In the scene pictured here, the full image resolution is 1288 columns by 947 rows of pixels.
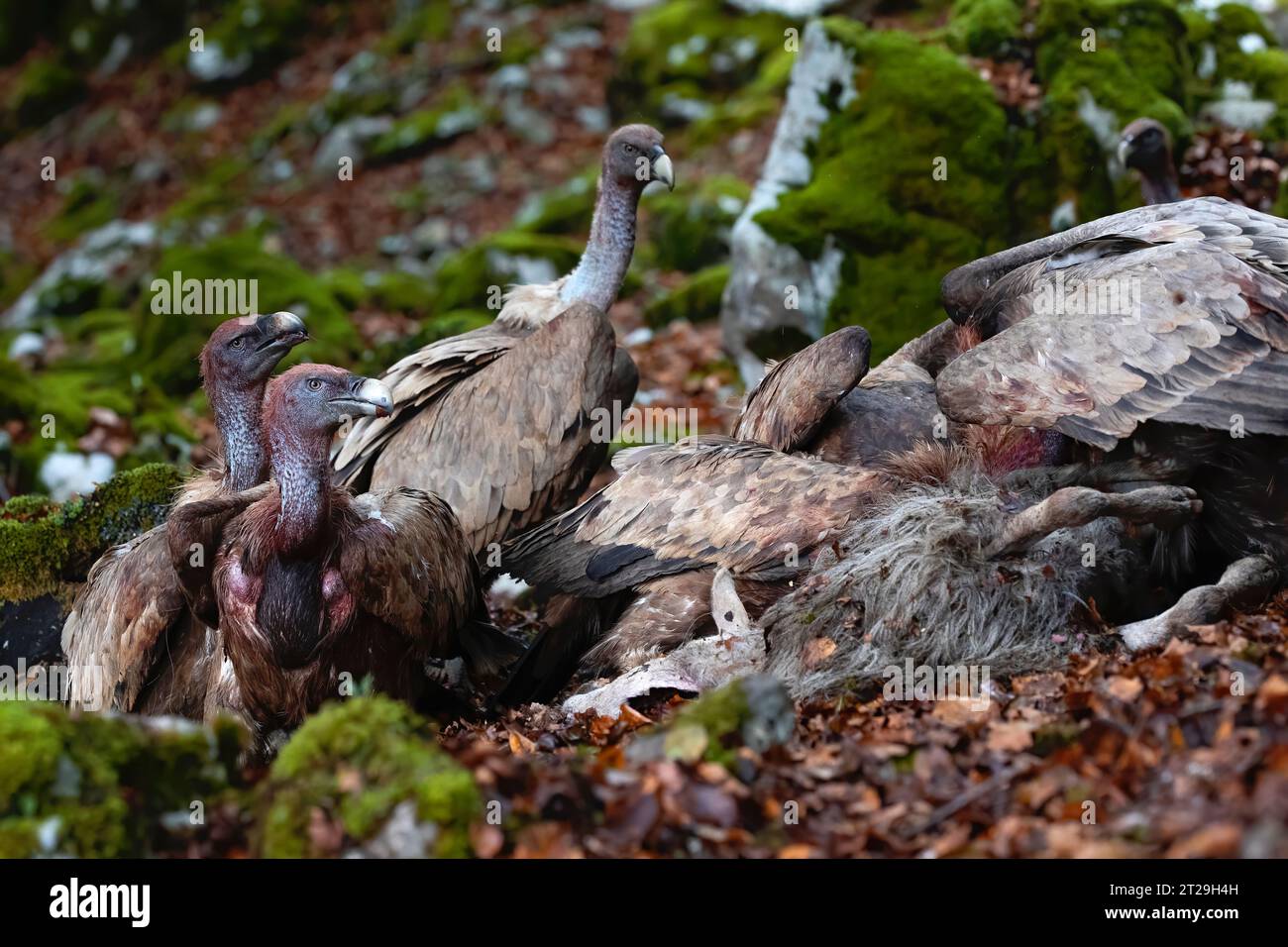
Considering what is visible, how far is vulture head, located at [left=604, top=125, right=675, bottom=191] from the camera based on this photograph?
8945 millimetres

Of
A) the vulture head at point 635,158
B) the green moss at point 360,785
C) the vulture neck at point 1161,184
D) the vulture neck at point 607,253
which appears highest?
the vulture head at point 635,158

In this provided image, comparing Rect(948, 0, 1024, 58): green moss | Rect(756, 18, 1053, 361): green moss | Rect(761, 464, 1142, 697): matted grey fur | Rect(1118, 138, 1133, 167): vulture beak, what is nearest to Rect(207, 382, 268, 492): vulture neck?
Rect(761, 464, 1142, 697): matted grey fur

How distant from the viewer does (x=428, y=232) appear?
1733 centimetres

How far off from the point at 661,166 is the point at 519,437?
2060mm

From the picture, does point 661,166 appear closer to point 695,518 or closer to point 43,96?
point 695,518

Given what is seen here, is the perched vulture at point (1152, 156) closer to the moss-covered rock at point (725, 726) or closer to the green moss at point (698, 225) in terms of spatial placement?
the green moss at point (698, 225)

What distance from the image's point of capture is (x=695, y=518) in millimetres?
6812

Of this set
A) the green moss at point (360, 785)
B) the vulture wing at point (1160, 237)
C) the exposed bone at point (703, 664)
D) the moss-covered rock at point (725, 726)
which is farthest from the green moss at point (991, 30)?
the green moss at point (360, 785)

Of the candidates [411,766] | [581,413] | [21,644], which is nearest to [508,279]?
[581,413]

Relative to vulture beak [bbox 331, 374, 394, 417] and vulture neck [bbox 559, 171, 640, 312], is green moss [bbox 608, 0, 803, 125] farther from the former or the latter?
vulture beak [bbox 331, 374, 394, 417]

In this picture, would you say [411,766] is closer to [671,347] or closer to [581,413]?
[581,413]

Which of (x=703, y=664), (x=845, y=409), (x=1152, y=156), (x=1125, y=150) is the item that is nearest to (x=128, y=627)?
(x=703, y=664)

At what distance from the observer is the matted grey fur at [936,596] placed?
237 inches
